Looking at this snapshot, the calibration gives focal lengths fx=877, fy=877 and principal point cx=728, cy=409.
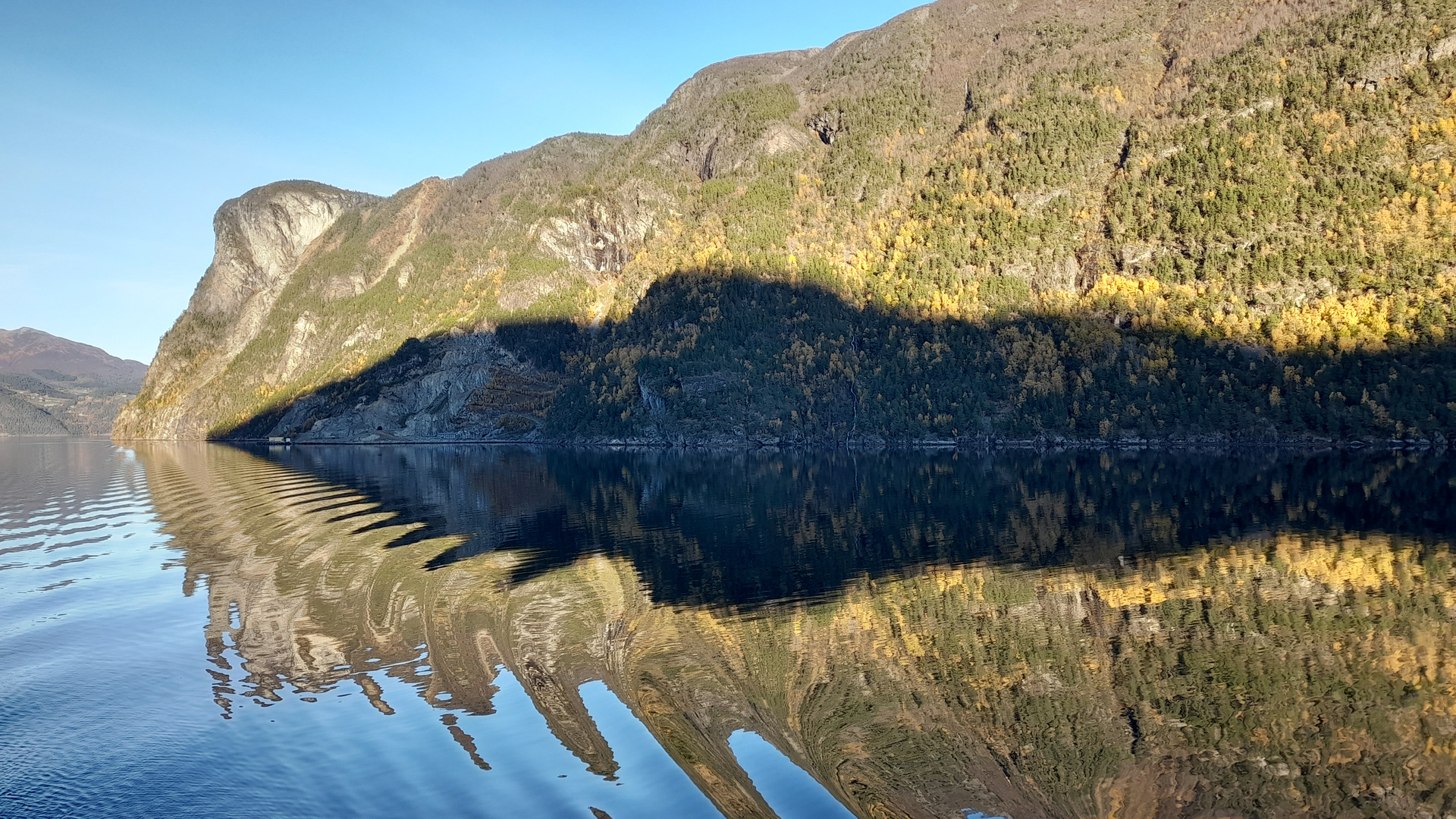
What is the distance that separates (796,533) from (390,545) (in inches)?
784

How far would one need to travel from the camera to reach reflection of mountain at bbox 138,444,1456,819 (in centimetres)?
1540

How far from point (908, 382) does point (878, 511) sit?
98.0m

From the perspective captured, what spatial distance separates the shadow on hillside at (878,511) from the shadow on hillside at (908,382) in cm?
1765

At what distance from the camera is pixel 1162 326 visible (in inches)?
5256

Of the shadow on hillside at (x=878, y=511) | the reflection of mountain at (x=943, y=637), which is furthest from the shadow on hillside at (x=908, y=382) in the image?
the reflection of mountain at (x=943, y=637)

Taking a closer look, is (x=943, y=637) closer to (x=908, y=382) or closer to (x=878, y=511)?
(x=878, y=511)

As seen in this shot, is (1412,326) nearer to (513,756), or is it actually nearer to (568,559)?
(568,559)

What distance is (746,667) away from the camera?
2155 cm

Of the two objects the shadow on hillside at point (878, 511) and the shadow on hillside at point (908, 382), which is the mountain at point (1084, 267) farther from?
the shadow on hillside at point (878, 511)

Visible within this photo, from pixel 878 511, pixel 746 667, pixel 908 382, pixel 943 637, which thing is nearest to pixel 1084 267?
pixel 908 382

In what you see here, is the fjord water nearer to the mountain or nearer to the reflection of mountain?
the reflection of mountain

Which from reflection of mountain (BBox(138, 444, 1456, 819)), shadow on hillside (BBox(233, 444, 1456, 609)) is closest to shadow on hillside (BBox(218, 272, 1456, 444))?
shadow on hillside (BBox(233, 444, 1456, 609))

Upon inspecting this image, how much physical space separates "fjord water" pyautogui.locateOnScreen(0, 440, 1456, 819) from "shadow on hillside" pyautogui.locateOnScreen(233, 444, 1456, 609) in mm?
478

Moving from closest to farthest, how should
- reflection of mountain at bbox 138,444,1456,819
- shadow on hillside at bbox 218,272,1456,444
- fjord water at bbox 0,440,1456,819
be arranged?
fjord water at bbox 0,440,1456,819, reflection of mountain at bbox 138,444,1456,819, shadow on hillside at bbox 218,272,1456,444
